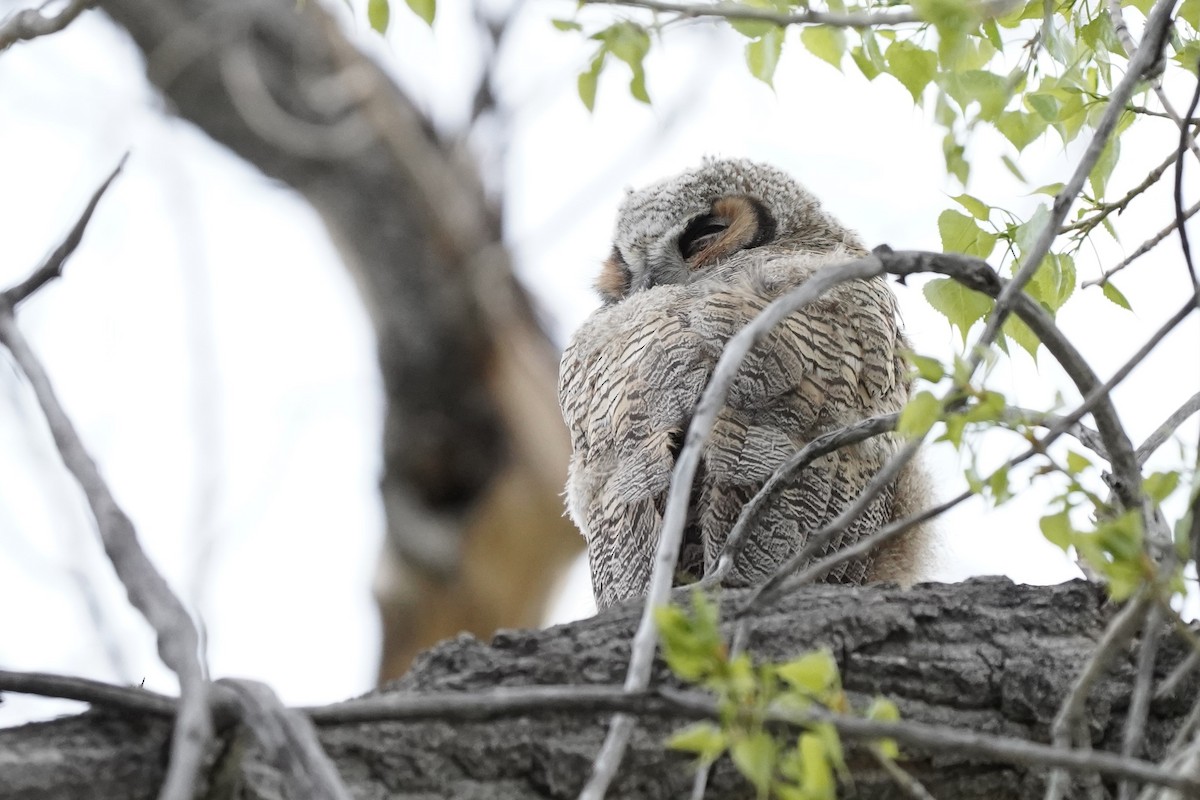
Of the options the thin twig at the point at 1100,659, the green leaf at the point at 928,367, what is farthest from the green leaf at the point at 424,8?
the thin twig at the point at 1100,659

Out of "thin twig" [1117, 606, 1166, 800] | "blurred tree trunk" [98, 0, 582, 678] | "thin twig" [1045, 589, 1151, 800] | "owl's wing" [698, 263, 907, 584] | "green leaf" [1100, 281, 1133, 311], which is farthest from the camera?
"blurred tree trunk" [98, 0, 582, 678]

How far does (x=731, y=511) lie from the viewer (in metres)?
3.02

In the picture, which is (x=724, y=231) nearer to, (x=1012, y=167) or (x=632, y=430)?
(x=632, y=430)

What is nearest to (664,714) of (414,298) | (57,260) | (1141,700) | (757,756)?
(757,756)

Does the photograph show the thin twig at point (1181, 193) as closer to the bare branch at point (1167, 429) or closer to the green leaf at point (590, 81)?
the bare branch at point (1167, 429)

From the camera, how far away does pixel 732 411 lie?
3188mm

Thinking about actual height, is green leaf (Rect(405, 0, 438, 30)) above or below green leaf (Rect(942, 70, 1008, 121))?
above

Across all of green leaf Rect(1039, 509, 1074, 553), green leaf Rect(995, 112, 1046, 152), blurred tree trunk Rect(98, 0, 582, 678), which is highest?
blurred tree trunk Rect(98, 0, 582, 678)

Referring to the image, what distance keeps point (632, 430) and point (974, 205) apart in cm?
126

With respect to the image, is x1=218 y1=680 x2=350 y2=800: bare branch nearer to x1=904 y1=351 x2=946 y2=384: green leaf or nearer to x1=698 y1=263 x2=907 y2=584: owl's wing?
x1=904 y1=351 x2=946 y2=384: green leaf

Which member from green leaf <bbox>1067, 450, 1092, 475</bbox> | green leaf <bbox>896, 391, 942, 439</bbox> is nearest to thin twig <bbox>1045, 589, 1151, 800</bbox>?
green leaf <bbox>1067, 450, 1092, 475</bbox>

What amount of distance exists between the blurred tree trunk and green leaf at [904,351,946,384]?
5375 mm

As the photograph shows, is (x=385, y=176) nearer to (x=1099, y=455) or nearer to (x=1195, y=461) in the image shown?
(x=1099, y=455)

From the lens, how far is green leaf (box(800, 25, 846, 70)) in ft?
7.50
